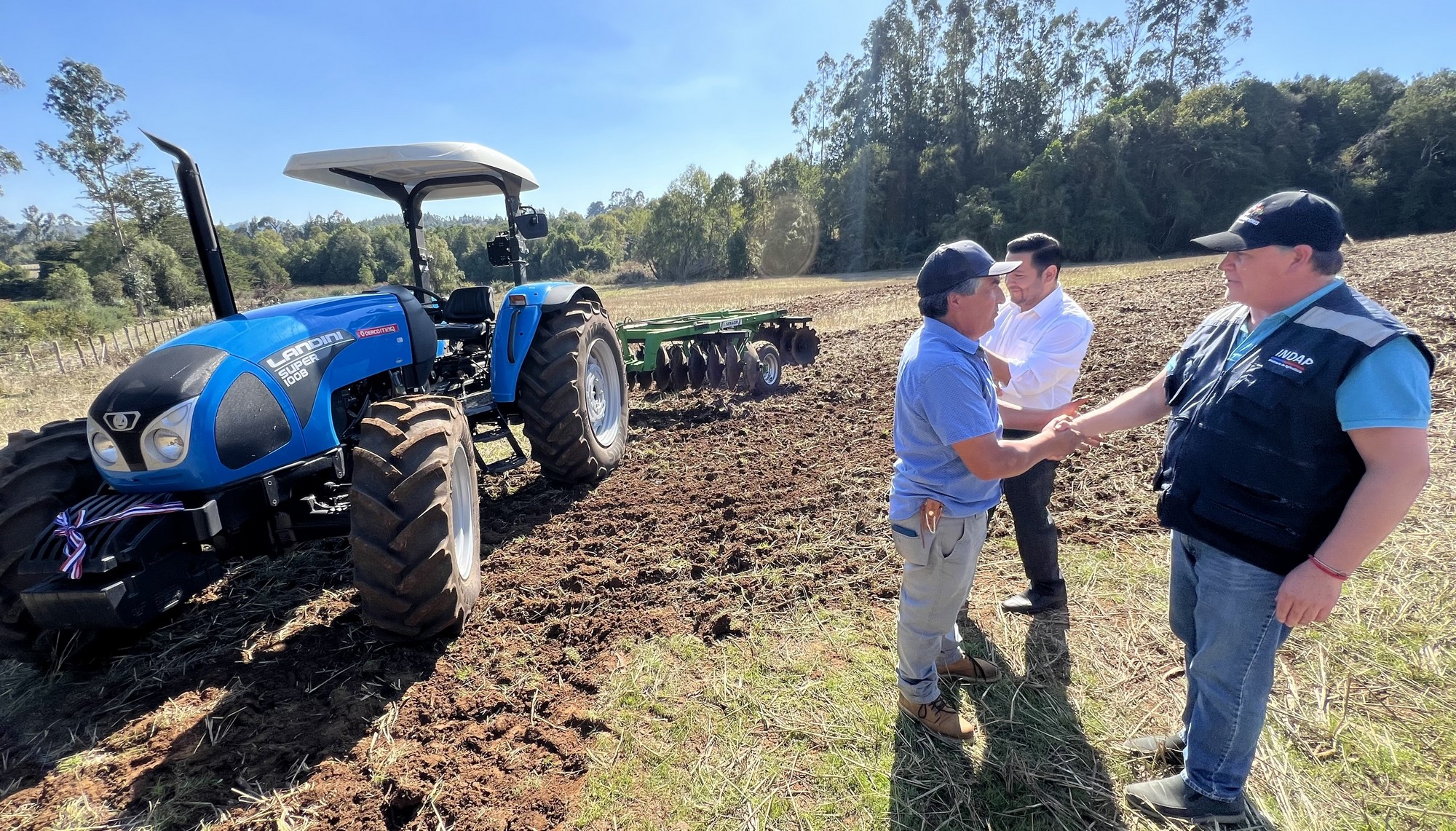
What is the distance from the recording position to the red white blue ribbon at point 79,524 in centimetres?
236

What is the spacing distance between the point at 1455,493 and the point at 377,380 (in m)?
6.39

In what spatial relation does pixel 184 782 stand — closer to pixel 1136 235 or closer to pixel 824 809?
pixel 824 809

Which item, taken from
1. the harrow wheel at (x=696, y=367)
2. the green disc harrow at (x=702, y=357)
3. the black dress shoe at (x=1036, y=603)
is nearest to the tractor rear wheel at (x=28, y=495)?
the black dress shoe at (x=1036, y=603)

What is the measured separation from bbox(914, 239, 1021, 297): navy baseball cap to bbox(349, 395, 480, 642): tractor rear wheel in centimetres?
209

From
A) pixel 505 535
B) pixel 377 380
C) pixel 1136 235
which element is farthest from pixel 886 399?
pixel 1136 235

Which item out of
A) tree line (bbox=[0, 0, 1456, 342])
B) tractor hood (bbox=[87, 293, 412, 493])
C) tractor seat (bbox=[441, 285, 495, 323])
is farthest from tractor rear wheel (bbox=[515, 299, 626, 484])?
tree line (bbox=[0, 0, 1456, 342])

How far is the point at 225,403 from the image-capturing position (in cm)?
272

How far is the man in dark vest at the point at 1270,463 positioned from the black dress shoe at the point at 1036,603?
96cm

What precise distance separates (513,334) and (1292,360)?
4.20 m

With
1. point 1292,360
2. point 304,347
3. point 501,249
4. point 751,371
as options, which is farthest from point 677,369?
point 1292,360

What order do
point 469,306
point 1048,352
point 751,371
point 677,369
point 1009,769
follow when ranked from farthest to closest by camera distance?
point 677,369, point 751,371, point 469,306, point 1048,352, point 1009,769

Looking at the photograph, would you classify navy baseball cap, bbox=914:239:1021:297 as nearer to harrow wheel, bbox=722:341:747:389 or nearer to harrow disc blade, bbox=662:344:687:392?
harrow wheel, bbox=722:341:747:389

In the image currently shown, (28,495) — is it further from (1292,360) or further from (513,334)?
(1292,360)

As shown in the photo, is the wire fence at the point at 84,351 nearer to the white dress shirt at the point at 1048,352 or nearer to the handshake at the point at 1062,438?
the white dress shirt at the point at 1048,352
